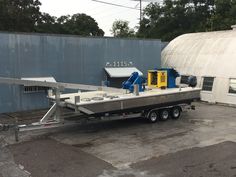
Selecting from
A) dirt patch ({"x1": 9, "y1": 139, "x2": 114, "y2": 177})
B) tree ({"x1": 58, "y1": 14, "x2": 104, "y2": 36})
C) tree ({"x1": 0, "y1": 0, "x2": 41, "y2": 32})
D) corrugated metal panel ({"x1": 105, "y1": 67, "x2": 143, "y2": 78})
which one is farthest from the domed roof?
tree ({"x1": 58, "y1": 14, "x2": 104, "y2": 36})

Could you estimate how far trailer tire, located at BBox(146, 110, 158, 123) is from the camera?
1655cm

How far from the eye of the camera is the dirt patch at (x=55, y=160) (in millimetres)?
10153

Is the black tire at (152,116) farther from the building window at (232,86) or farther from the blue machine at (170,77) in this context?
the building window at (232,86)

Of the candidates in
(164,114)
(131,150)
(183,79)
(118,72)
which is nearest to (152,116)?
(164,114)

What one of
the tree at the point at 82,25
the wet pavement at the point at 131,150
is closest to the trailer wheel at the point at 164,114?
the wet pavement at the point at 131,150

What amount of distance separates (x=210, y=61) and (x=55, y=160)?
15.9 m

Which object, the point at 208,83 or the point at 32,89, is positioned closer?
the point at 32,89

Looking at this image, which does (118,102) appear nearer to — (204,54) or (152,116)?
(152,116)

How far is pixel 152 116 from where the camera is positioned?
1673 cm

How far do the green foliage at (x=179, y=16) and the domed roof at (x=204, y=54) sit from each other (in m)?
17.4

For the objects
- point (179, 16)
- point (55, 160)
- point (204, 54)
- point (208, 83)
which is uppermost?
point (179, 16)

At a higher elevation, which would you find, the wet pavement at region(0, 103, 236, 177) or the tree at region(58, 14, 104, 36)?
the tree at region(58, 14, 104, 36)

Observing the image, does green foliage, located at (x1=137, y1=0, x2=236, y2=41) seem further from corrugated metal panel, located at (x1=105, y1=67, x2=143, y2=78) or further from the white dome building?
corrugated metal panel, located at (x1=105, y1=67, x2=143, y2=78)

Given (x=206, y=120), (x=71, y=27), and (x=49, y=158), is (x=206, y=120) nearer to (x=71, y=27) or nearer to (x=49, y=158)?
(x=49, y=158)
